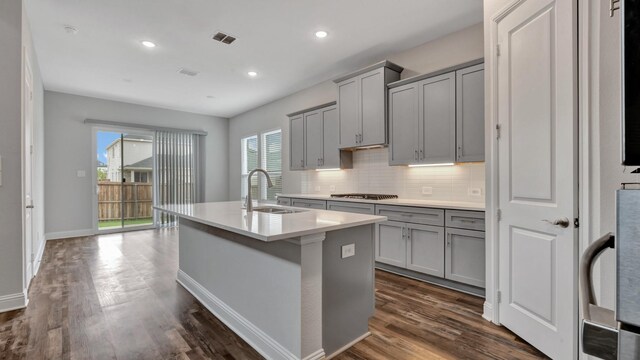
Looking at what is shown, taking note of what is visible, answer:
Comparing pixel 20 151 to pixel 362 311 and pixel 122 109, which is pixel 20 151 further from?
pixel 122 109

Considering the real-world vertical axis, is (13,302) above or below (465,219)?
below

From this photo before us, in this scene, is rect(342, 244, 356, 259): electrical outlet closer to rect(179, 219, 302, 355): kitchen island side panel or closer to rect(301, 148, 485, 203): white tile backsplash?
rect(179, 219, 302, 355): kitchen island side panel

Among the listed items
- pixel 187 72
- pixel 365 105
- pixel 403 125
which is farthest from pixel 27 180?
pixel 403 125

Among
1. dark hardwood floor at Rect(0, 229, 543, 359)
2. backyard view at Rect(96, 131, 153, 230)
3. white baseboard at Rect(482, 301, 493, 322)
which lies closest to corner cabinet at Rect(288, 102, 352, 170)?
dark hardwood floor at Rect(0, 229, 543, 359)

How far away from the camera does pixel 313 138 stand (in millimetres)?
5043

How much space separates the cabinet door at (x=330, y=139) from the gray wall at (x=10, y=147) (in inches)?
A: 139

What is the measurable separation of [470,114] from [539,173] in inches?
50.4

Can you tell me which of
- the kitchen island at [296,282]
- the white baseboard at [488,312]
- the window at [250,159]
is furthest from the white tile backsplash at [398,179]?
the window at [250,159]

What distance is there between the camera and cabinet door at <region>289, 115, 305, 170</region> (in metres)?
5.29

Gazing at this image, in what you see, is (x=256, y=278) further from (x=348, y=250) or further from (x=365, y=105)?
(x=365, y=105)

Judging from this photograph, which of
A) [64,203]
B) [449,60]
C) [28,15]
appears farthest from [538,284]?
[64,203]

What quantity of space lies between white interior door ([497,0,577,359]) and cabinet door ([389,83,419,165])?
128 cm

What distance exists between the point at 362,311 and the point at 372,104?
270cm

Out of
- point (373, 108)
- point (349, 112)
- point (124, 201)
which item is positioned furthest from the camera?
point (124, 201)
